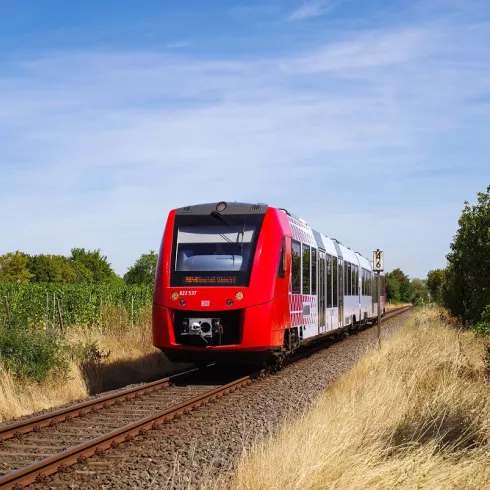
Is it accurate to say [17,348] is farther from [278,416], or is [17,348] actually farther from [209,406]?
[278,416]

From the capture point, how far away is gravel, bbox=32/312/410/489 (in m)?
7.46

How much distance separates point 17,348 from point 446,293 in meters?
25.1

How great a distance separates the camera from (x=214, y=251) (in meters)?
15.0

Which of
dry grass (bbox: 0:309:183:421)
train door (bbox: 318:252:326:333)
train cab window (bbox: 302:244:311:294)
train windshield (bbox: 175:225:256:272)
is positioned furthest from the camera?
train door (bbox: 318:252:326:333)

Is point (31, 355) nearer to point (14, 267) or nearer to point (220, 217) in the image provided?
point (220, 217)

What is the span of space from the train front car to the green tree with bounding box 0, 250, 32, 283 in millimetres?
109091

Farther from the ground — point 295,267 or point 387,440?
point 295,267

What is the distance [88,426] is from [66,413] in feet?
2.35

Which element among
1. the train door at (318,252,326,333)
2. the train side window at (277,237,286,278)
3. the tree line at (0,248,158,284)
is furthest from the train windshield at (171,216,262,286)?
the tree line at (0,248,158,284)

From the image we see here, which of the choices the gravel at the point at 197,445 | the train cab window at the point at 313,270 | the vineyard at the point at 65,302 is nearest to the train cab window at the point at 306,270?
the train cab window at the point at 313,270

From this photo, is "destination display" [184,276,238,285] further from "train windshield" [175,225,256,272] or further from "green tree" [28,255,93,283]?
"green tree" [28,255,93,283]

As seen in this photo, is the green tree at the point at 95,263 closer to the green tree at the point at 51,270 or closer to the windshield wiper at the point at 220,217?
the green tree at the point at 51,270

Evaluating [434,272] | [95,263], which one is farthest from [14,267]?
[434,272]

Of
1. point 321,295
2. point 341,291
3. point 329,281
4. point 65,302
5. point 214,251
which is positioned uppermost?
point 214,251
